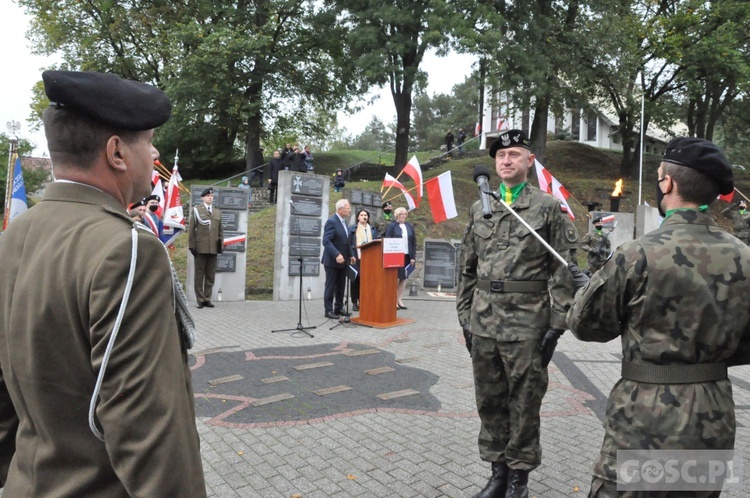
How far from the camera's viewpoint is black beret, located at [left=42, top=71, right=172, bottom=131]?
4.63ft

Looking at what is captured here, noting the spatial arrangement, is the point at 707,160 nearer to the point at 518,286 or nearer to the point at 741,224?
the point at 518,286

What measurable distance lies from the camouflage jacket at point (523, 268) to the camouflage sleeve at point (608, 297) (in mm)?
1045

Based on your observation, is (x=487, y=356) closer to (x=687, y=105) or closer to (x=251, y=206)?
(x=251, y=206)

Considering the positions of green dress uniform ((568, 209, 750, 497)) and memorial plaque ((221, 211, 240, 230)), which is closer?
green dress uniform ((568, 209, 750, 497))

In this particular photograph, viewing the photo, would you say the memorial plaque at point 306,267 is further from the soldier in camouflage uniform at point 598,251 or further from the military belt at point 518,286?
the soldier in camouflage uniform at point 598,251

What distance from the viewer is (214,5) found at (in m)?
29.3

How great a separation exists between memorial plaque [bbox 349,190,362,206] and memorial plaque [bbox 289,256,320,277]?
1779mm

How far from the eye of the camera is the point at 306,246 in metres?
13.1

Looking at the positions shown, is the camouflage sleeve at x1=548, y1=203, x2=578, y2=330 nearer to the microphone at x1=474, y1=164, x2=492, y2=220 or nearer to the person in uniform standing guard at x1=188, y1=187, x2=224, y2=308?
the microphone at x1=474, y1=164, x2=492, y2=220

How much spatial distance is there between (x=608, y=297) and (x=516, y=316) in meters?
1.26

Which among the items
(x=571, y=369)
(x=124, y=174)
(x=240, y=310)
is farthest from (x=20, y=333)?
(x=240, y=310)

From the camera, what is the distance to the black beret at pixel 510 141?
3869 millimetres

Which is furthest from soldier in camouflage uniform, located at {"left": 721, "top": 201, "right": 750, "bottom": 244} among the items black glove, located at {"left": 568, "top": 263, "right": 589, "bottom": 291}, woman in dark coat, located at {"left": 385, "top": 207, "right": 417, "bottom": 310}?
black glove, located at {"left": 568, "top": 263, "right": 589, "bottom": 291}

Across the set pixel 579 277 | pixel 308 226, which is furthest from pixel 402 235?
pixel 579 277
